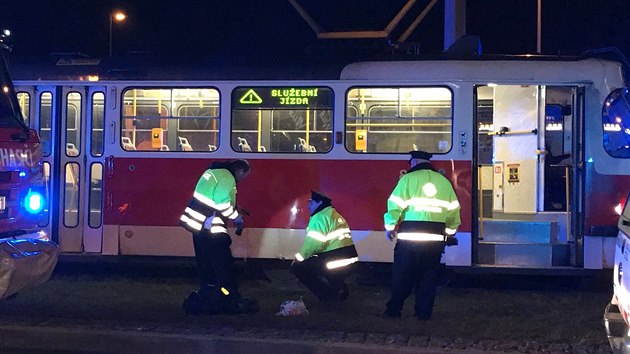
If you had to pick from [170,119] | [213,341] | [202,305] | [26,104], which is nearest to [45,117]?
[26,104]

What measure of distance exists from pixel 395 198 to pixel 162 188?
3547 millimetres

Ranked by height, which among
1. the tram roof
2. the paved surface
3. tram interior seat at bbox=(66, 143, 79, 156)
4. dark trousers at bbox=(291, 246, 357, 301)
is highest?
the tram roof

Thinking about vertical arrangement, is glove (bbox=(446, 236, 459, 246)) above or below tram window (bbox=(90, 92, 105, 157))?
below

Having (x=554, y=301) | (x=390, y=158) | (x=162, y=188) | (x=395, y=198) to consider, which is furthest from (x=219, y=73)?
(x=554, y=301)

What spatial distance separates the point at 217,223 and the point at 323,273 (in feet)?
4.85

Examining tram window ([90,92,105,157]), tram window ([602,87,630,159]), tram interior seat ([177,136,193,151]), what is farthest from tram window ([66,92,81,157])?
tram window ([602,87,630,159])

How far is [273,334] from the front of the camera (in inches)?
269

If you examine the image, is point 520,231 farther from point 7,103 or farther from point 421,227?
point 7,103

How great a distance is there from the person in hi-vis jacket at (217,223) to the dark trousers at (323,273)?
930 mm

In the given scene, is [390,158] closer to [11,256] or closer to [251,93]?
[251,93]

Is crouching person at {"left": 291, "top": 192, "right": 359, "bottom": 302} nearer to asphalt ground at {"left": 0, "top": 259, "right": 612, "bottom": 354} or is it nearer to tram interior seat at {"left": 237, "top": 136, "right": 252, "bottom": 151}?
asphalt ground at {"left": 0, "top": 259, "right": 612, "bottom": 354}

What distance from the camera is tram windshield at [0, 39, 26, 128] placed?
6.78 meters

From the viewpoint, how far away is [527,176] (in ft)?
35.0

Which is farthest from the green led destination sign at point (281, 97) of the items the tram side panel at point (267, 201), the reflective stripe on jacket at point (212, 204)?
the reflective stripe on jacket at point (212, 204)
